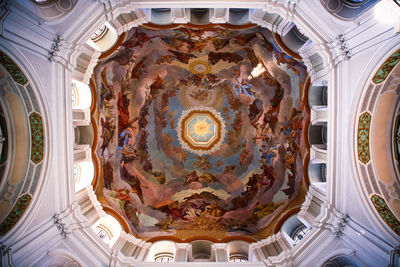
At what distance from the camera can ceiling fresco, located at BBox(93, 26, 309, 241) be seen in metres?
13.1

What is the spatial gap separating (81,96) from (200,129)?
27.1ft

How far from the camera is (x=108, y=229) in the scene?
13109 mm

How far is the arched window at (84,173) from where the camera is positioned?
1192cm

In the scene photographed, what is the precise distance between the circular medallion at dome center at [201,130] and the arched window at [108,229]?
265 inches

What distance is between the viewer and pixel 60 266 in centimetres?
988

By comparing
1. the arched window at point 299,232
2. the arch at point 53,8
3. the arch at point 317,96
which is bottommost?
the arched window at point 299,232

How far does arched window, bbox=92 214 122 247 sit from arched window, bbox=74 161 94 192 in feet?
6.20

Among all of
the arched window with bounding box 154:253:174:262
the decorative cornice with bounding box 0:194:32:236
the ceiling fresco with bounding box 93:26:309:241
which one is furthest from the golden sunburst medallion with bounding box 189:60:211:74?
the decorative cornice with bounding box 0:194:32:236

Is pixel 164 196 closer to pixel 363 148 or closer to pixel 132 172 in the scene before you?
pixel 132 172

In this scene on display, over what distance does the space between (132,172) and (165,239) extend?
409 cm

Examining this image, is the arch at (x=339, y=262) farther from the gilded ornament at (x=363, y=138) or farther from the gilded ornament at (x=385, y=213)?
the gilded ornament at (x=363, y=138)

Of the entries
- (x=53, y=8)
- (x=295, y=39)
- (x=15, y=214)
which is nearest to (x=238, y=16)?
(x=295, y=39)

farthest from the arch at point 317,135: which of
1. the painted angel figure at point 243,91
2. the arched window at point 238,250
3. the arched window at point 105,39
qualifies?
the arched window at point 105,39

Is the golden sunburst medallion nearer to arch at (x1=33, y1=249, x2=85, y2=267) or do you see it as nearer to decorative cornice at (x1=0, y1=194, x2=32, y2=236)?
decorative cornice at (x1=0, y1=194, x2=32, y2=236)
